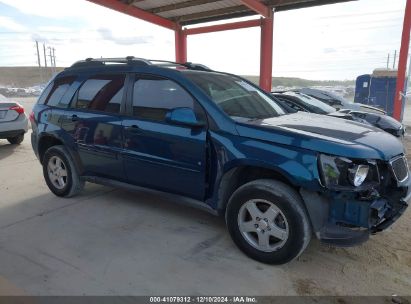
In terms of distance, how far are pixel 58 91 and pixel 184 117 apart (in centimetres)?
244

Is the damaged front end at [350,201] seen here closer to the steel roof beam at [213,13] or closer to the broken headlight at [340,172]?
the broken headlight at [340,172]

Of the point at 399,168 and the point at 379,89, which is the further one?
the point at 379,89

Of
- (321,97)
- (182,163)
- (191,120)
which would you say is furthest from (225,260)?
(321,97)

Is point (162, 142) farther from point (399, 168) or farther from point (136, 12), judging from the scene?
point (136, 12)

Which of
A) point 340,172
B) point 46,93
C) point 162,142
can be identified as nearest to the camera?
point 340,172

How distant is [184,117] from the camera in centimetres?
346

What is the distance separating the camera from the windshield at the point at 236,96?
371 cm

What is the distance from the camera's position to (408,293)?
2.88m

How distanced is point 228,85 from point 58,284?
103 inches

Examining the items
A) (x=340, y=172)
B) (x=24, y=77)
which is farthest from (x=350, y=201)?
(x=24, y=77)

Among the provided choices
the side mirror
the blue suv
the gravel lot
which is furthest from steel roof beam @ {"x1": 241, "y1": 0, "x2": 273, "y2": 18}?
the side mirror

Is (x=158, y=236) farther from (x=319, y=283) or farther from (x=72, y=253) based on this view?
(x=319, y=283)

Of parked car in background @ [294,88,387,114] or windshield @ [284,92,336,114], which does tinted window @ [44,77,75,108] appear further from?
parked car in background @ [294,88,387,114]

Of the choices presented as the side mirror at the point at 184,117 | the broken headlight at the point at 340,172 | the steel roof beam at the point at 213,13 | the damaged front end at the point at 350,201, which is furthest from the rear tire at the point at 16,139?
the broken headlight at the point at 340,172
